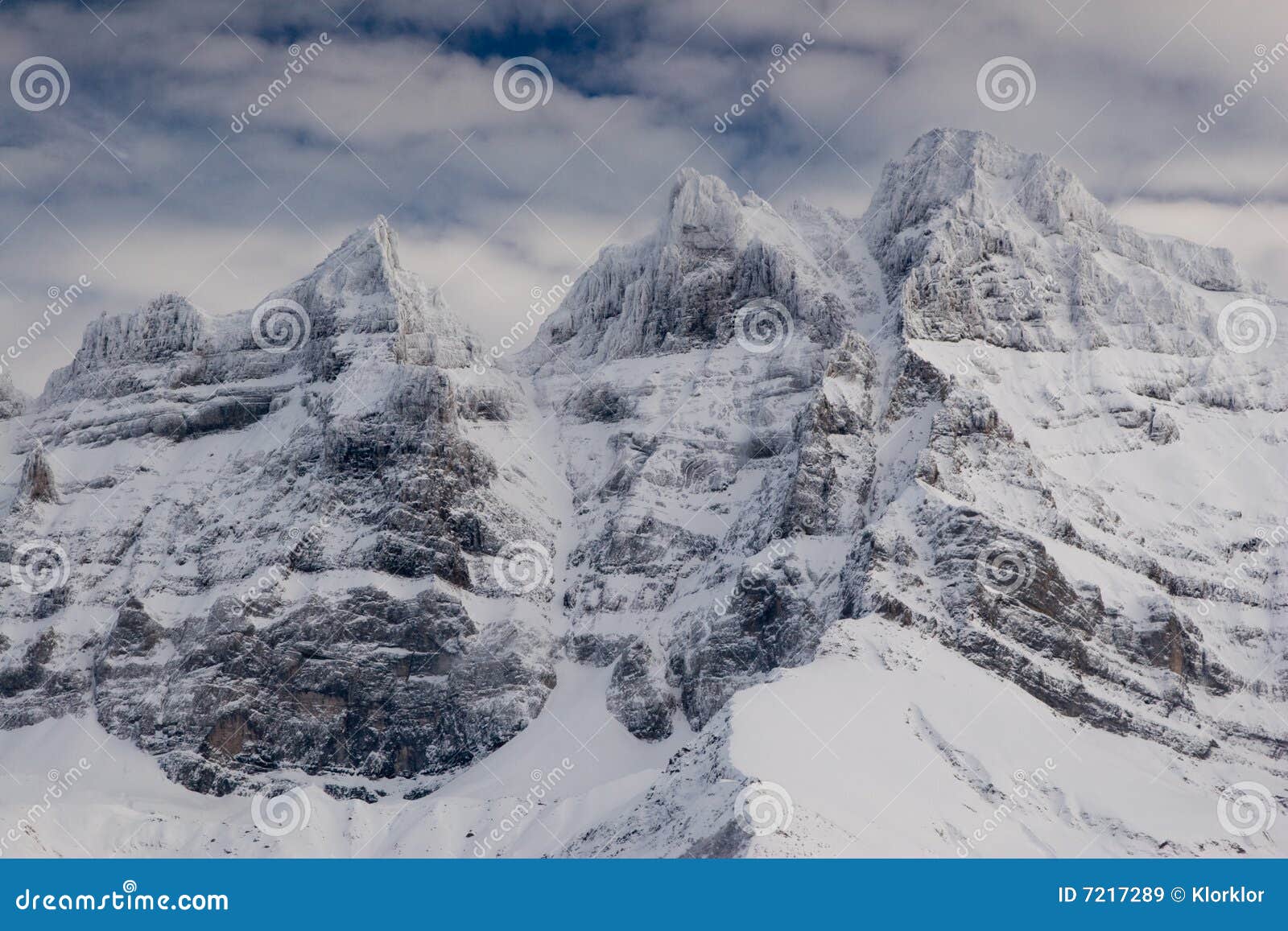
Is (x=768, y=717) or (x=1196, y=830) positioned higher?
(x=768, y=717)

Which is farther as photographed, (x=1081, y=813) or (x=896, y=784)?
(x=1081, y=813)

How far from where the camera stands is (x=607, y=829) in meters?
184

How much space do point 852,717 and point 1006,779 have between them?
18.8 metres

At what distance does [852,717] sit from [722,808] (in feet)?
117
